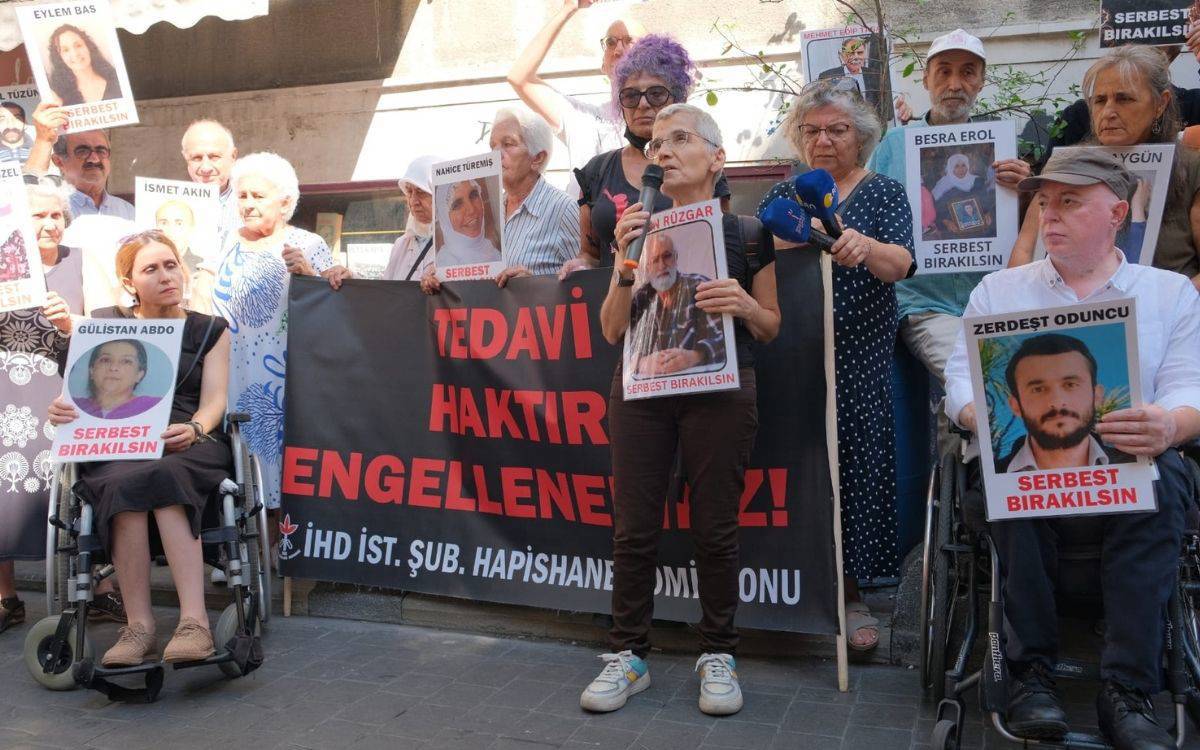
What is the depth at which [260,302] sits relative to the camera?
17.9 ft

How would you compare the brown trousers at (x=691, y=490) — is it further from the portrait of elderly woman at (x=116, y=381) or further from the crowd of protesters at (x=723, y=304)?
the portrait of elderly woman at (x=116, y=381)

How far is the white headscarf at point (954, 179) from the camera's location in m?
4.45

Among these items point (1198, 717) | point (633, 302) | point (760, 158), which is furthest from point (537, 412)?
point (760, 158)

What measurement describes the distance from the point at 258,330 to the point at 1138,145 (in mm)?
3882

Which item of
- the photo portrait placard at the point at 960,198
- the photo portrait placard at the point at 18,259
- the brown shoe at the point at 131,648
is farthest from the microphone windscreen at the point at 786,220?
the photo portrait placard at the point at 18,259

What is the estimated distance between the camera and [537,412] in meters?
4.73

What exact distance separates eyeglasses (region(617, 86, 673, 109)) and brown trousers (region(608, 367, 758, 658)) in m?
1.13

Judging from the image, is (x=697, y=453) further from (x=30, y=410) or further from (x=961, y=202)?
(x=30, y=410)

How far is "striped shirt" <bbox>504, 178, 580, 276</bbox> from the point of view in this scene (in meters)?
4.89

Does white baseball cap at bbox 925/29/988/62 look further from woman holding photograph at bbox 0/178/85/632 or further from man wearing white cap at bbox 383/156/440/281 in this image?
woman holding photograph at bbox 0/178/85/632

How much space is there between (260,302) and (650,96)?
222cm

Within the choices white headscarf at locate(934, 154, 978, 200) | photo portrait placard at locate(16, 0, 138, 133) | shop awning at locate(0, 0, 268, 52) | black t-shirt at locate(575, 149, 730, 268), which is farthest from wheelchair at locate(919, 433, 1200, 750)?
shop awning at locate(0, 0, 268, 52)

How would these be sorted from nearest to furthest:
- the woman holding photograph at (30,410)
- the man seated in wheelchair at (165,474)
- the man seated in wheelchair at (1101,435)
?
the man seated in wheelchair at (1101,435), the man seated in wheelchair at (165,474), the woman holding photograph at (30,410)

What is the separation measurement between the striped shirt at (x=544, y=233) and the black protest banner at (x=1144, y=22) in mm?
2314
